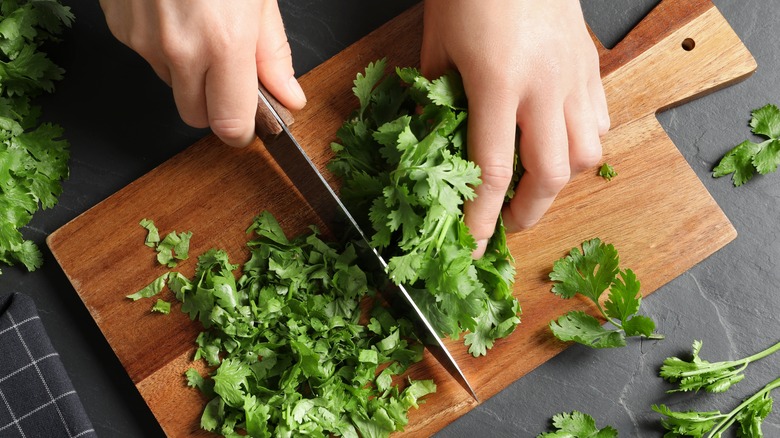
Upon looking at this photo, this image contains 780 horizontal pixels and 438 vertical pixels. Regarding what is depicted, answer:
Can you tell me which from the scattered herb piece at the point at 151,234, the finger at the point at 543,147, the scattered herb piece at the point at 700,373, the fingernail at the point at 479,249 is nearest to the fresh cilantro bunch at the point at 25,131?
the scattered herb piece at the point at 151,234

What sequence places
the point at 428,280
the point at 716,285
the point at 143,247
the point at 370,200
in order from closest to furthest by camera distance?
the point at 428,280
the point at 370,200
the point at 143,247
the point at 716,285

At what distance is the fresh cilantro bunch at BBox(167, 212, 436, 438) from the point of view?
98.1 inches

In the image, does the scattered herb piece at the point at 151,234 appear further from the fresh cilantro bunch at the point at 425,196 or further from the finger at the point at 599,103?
the finger at the point at 599,103

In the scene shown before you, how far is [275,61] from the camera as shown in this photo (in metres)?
2.38

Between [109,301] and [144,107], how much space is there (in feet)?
2.23

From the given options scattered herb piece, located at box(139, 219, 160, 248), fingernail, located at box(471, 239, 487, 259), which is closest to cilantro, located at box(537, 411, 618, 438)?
fingernail, located at box(471, 239, 487, 259)

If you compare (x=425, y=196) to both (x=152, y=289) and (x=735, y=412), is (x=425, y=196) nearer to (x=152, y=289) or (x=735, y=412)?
(x=152, y=289)

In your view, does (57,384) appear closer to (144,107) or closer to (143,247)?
(143,247)

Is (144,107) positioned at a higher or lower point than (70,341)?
higher

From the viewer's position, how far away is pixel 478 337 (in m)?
2.60

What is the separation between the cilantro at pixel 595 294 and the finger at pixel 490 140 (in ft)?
1.47

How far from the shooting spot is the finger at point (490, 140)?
2.26 m

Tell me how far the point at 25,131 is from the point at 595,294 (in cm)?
200

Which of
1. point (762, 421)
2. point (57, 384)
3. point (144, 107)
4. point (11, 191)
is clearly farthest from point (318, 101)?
point (762, 421)
